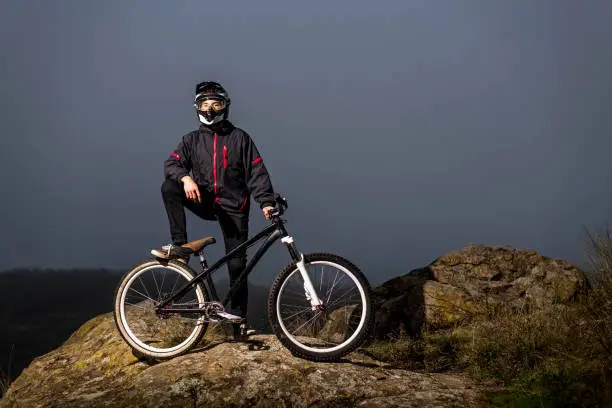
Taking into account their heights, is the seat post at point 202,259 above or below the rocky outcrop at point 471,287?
above

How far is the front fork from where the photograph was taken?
480 centimetres

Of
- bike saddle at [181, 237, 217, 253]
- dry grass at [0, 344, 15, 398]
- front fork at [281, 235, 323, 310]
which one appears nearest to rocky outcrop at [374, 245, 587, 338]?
front fork at [281, 235, 323, 310]

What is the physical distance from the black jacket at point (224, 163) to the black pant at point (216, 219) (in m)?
0.13

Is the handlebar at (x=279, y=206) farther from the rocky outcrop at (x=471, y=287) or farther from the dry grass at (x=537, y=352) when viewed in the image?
the rocky outcrop at (x=471, y=287)

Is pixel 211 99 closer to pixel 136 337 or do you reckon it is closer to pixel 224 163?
pixel 224 163

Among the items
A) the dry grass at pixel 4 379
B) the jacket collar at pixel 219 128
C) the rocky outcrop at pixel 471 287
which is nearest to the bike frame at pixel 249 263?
the jacket collar at pixel 219 128

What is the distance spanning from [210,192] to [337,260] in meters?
1.96

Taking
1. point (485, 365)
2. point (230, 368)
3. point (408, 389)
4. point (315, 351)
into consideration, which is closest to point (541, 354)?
point (485, 365)

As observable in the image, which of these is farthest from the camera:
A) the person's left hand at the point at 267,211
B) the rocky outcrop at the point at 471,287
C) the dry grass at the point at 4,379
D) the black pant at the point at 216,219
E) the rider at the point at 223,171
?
the rocky outcrop at the point at 471,287

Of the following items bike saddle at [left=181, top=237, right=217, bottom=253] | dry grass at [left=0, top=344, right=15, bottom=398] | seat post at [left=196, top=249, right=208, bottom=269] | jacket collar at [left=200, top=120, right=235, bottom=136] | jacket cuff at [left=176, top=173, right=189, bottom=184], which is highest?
jacket collar at [left=200, top=120, right=235, bottom=136]

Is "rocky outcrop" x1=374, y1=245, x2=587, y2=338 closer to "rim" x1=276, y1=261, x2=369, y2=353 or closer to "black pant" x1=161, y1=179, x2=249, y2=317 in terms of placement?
"black pant" x1=161, y1=179, x2=249, y2=317

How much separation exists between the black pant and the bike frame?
21cm

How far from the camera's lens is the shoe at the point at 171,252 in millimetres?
5324

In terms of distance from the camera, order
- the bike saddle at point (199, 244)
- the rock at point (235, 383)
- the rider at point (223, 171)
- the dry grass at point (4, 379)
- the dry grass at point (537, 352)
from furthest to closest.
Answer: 1. the dry grass at point (4, 379)
2. the rider at point (223, 171)
3. the bike saddle at point (199, 244)
4. the rock at point (235, 383)
5. the dry grass at point (537, 352)
